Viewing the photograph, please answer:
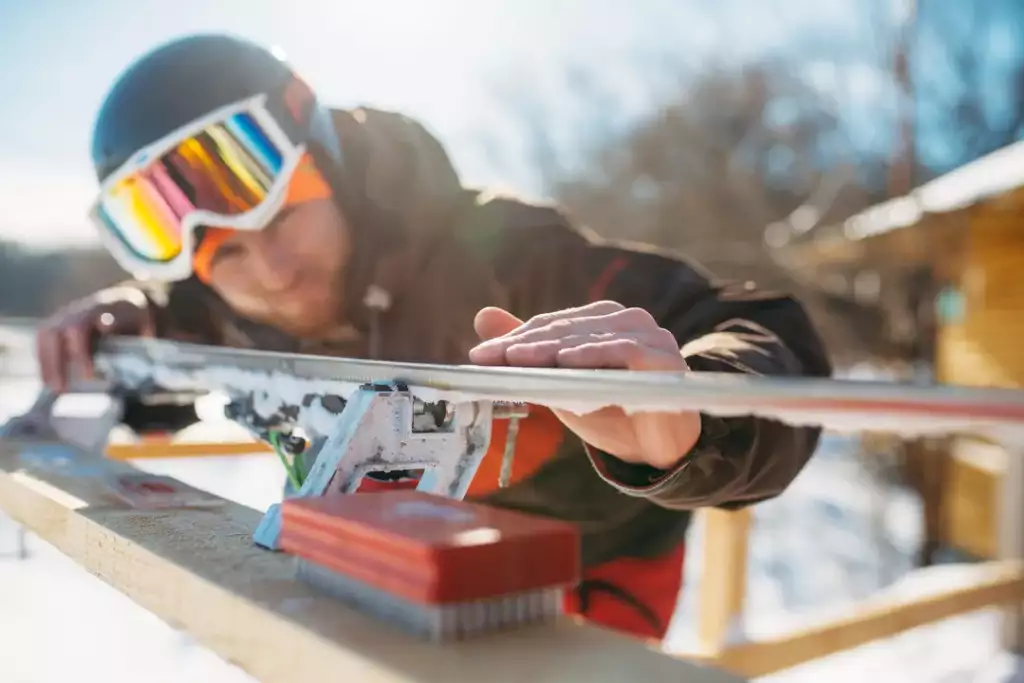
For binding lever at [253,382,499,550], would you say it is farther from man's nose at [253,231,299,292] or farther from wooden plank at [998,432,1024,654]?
wooden plank at [998,432,1024,654]

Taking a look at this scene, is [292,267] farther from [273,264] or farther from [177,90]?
[177,90]

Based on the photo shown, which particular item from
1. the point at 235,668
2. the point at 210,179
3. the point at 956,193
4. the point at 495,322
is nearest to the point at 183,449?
the point at 210,179

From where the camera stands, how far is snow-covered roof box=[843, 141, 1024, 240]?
4359 mm

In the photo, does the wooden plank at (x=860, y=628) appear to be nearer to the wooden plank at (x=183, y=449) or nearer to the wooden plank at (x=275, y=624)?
the wooden plank at (x=183, y=449)

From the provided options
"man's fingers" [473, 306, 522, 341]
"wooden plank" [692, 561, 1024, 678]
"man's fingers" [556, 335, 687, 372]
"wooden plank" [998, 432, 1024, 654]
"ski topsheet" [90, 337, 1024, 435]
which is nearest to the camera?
"ski topsheet" [90, 337, 1024, 435]

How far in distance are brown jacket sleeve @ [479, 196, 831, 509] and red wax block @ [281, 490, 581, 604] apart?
11.0 inches

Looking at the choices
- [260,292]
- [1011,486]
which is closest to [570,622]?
[260,292]

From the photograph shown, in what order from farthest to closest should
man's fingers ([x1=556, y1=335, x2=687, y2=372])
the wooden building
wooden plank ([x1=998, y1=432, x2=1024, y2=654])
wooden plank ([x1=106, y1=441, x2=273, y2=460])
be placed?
the wooden building
wooden plank ([x1=998, y1=432, x2=1024, y2=654])
wooden plank ([x1=106, y1=441, x2=273, y2=460])
man's fingers ([x1=556, y1=335, x2=687, y2=372])

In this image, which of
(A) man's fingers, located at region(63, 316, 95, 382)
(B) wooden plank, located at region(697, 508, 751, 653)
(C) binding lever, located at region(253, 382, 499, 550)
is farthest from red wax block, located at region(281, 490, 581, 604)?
(B) wooden plank, located at region(697, 508, 751, 653)

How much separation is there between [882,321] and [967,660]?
31.7 ft

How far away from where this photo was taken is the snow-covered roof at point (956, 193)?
436cm

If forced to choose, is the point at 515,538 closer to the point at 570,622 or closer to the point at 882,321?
the point at 570,622

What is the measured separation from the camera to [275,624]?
516 mm

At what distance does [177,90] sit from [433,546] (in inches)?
51.4
